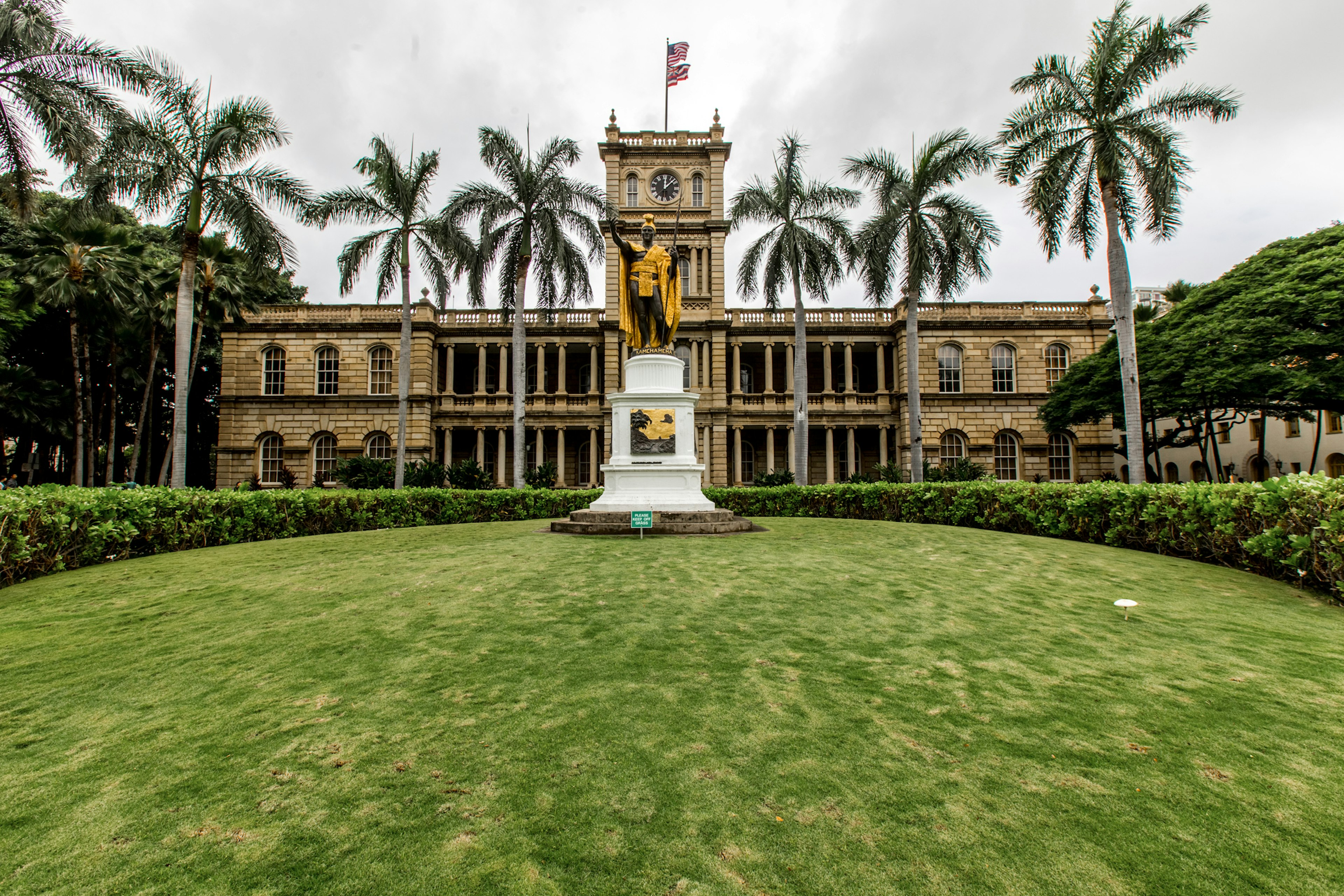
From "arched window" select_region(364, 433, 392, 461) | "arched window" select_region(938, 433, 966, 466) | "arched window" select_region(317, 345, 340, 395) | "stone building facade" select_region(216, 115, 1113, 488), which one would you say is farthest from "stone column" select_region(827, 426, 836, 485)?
"arched window" select_region(317, 345, 340, 395)

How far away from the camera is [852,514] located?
14305 millimetres

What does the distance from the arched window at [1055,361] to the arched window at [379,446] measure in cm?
2887

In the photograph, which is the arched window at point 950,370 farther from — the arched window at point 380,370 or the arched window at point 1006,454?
the arched window at point 380,370

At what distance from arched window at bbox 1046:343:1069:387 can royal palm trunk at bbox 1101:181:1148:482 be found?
13789mm

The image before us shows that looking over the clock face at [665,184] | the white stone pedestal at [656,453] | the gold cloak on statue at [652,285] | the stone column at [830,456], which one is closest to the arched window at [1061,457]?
the stone column at [830,456]

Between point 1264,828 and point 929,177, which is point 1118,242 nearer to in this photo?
point 929,177

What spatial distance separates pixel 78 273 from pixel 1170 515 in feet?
89.7

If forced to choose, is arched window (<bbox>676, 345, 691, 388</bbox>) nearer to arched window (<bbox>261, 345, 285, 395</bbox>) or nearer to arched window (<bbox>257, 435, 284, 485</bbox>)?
arched window (<bbox>261, 345, 285, 395</bbox>)

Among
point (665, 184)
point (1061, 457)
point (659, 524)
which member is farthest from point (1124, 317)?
point (665, 184)

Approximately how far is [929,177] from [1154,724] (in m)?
17.8

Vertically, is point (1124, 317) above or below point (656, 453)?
above

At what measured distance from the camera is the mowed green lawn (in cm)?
204

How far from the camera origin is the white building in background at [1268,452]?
22203 millimetres

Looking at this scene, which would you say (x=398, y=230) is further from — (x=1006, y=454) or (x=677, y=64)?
(x=1006, y=454)
